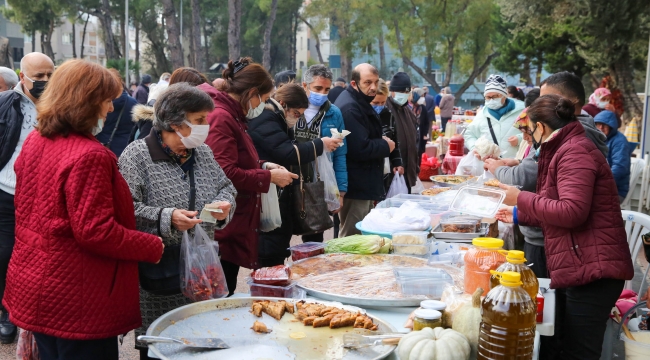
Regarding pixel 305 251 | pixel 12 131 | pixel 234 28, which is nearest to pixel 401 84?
pixel 305 251

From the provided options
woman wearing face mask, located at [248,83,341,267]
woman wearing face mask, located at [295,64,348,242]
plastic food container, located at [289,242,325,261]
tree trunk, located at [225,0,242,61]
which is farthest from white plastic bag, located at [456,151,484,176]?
tree trunk, located at [225,0,242,61]

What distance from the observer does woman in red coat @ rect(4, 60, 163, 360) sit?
2.55 m

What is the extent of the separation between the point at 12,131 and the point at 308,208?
7.07ft

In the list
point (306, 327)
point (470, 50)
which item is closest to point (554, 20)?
point (306, 327)

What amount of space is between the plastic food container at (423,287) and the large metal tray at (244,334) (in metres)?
0.34

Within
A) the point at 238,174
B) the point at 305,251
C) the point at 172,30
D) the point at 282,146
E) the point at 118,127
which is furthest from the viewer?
the point at 172,30

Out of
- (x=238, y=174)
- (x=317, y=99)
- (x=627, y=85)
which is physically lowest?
(x=238, y=174)

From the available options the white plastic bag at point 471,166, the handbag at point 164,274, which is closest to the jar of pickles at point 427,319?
the handbag at point 164,274

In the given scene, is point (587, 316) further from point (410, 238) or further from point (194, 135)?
point (194, 135)

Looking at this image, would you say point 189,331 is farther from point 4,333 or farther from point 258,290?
point 4,333

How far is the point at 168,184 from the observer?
3.14 m

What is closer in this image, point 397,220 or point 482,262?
point 482,262

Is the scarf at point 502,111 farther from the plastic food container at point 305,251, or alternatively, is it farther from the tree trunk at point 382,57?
the tree trunk at point 382,57

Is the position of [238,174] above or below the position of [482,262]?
above
